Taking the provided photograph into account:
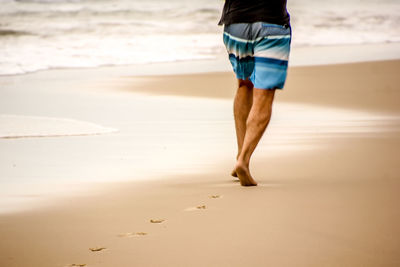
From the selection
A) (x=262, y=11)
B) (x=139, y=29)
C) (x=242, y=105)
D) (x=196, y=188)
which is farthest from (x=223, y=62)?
(x=196, y=188)

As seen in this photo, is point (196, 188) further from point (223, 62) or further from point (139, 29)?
point (139, 29)

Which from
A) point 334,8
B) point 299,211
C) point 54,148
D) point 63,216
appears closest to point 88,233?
point 63,216

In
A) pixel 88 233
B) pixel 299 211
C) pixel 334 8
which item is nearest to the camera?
pixel 88 233

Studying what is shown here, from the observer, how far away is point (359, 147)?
18.6ft

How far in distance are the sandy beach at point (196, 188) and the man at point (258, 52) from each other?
0.34m

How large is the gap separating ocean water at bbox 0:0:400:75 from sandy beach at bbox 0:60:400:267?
834 centimetres

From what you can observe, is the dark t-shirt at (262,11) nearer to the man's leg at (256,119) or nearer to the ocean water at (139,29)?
the man's leg at (256,119)

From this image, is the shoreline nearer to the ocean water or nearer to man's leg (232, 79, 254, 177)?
the ocean water

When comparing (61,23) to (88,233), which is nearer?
(88,233)

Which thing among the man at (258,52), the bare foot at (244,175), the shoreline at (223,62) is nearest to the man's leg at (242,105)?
the man at (258,52)

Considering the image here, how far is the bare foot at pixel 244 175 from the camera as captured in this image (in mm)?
4191

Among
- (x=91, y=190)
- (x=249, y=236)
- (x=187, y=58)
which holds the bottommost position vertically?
(x=187, y=58)

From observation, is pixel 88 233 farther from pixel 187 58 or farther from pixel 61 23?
pixel 61 23

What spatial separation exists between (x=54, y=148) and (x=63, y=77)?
26.1 feet
